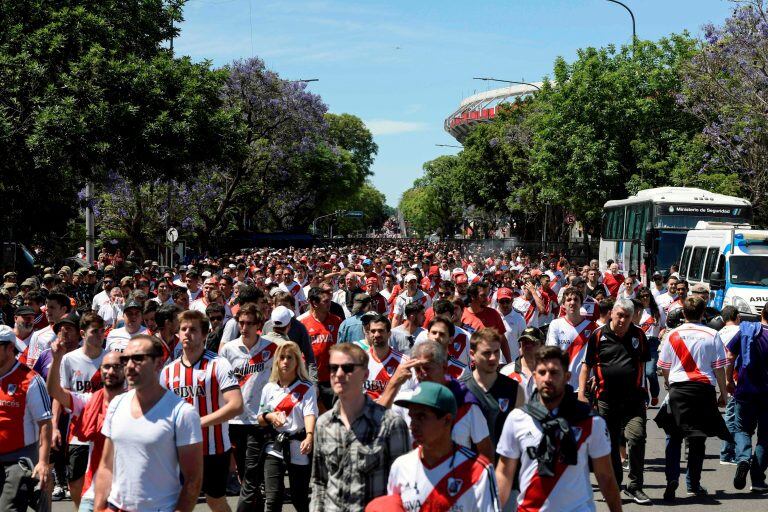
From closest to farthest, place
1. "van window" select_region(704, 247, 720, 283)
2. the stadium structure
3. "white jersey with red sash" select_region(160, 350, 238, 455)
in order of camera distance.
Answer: "white jersey with red sash" select_region(160, 350, 238, 455) < "van window" select_region(704, 247, 720, 283) < the stadium structure

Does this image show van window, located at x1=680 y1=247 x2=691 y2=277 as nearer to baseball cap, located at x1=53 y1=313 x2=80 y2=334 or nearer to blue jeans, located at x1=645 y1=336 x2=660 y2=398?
blue jeans, located at x1=645 y1=336 x2=660 y2=398

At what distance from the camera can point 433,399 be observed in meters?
3.95

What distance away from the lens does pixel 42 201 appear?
23.7m

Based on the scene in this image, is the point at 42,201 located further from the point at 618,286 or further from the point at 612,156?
the point at 612,156

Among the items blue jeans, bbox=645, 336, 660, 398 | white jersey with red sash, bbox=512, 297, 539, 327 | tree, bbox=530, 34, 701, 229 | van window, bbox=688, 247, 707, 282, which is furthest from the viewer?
tree, bbox=530, 34, 701, 229

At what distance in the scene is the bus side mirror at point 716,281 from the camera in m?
19.3

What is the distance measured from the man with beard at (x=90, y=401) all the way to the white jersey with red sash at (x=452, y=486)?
255 centimetres

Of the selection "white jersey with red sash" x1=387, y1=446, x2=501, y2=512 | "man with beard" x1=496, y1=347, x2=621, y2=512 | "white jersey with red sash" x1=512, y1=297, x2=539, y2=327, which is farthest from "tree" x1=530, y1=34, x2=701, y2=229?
"white jersey with red sash" x1=387, y1=446, x2=501, y2=512

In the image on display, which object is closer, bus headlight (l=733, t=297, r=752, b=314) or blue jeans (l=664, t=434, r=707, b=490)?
blue jeans (l=664, t=434, r=707, b=490)

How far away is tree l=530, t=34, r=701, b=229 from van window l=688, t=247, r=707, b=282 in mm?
15075

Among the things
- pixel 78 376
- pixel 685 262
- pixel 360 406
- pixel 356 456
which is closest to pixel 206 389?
pixel 78 376

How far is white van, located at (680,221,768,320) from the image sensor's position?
19500mm

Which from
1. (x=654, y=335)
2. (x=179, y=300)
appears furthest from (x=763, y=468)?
(x=179, y=300)

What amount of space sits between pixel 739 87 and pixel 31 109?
18436mm
